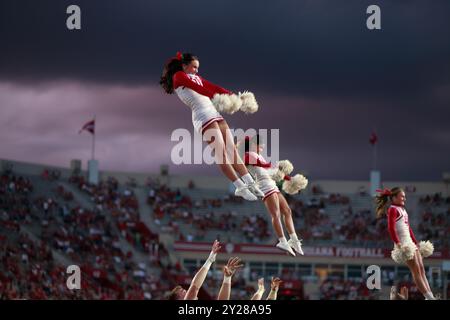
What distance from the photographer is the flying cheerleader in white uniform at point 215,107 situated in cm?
1000

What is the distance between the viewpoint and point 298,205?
46250 millimetres

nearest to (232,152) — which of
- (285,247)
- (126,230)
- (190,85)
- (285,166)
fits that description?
(190,85)

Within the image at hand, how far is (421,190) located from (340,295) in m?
11.1

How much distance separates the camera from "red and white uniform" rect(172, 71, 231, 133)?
10047mm

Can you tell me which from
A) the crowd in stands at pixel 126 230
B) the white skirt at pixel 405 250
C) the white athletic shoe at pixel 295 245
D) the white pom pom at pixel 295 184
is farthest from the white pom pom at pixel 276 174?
the crowd in stands at pixel 126 230

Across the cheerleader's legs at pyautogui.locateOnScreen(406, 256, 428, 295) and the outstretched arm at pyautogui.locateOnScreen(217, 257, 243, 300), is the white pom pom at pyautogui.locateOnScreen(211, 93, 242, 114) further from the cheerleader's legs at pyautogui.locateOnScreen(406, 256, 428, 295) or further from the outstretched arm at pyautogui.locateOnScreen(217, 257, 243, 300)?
the cheerleader's legs at pyautogui.locateOnScreen(406, 256, 428, 295)

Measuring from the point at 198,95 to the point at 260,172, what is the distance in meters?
1.30

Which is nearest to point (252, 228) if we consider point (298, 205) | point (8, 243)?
point (298, 205)

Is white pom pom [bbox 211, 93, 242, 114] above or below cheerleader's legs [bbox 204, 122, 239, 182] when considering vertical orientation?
Result: above

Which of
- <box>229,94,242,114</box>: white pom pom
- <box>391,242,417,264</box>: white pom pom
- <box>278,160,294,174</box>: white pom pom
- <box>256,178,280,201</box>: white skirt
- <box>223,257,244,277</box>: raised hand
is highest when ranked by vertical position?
<box>229,94,242,114</box>: white pom pom

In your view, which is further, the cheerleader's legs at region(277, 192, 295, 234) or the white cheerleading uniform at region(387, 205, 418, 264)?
the white cheerleading uniform at region(387, 205, 418, 264)

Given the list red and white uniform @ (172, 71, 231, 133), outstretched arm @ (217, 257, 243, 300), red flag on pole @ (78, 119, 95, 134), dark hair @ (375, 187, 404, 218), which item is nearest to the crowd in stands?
red flag on pole @ (78, 119, 95, 134)

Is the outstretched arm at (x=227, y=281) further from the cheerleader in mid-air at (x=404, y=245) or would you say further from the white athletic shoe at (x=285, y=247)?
the cheerleader in mid-air at (x=404, y=245)
